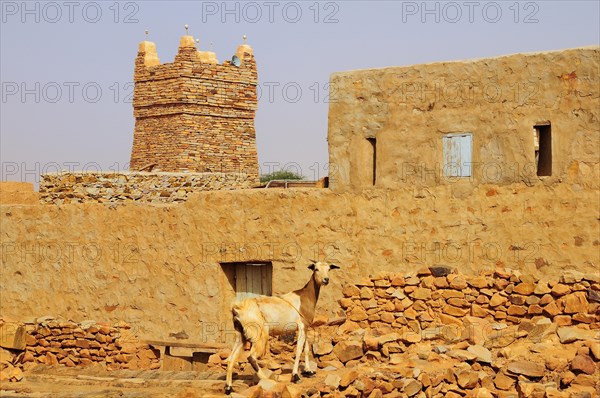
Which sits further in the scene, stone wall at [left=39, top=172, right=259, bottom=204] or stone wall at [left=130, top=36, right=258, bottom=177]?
stone wall at [left=130, top=36, right=258, bottom=177]

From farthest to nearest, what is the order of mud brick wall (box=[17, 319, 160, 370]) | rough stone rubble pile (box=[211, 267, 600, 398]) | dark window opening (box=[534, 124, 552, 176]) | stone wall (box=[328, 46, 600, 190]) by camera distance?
mud brick wall (box=[17, 319, 160, 370]), dark window opening (box=[534, 124, 552, 176]), stone wall (box=[328, 46, 600, 190]), rough stone rubble pile (box=[211, 267, 600, 398])

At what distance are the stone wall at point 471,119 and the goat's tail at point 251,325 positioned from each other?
3.44 m

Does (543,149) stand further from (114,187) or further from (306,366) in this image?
(114,187)

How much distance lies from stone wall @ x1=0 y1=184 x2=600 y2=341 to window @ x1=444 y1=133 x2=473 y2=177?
0.34 meters

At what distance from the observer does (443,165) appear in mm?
14164

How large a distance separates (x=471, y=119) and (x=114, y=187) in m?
7.61

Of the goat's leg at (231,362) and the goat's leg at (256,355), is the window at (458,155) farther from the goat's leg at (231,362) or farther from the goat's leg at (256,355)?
the goat's leg at (231,362)

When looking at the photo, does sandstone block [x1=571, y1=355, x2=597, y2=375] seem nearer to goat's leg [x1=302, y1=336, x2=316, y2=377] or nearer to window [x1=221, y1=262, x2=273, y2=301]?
goat's leg [x1=302, y1=336, x2=316, y2=377]

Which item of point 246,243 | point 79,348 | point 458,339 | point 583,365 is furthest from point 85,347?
point 583,365

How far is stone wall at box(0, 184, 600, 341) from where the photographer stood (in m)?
13.7

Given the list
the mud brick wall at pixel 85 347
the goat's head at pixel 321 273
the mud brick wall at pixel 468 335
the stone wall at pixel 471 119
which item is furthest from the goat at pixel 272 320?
the mud brick wall at pixel 85 347

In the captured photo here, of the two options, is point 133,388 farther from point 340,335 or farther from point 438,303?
point 438,303

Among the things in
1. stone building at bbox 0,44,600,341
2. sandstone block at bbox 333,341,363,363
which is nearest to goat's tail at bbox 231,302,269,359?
sandstone block at bbox 333,341,363,363

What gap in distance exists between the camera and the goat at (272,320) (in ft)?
39.0
